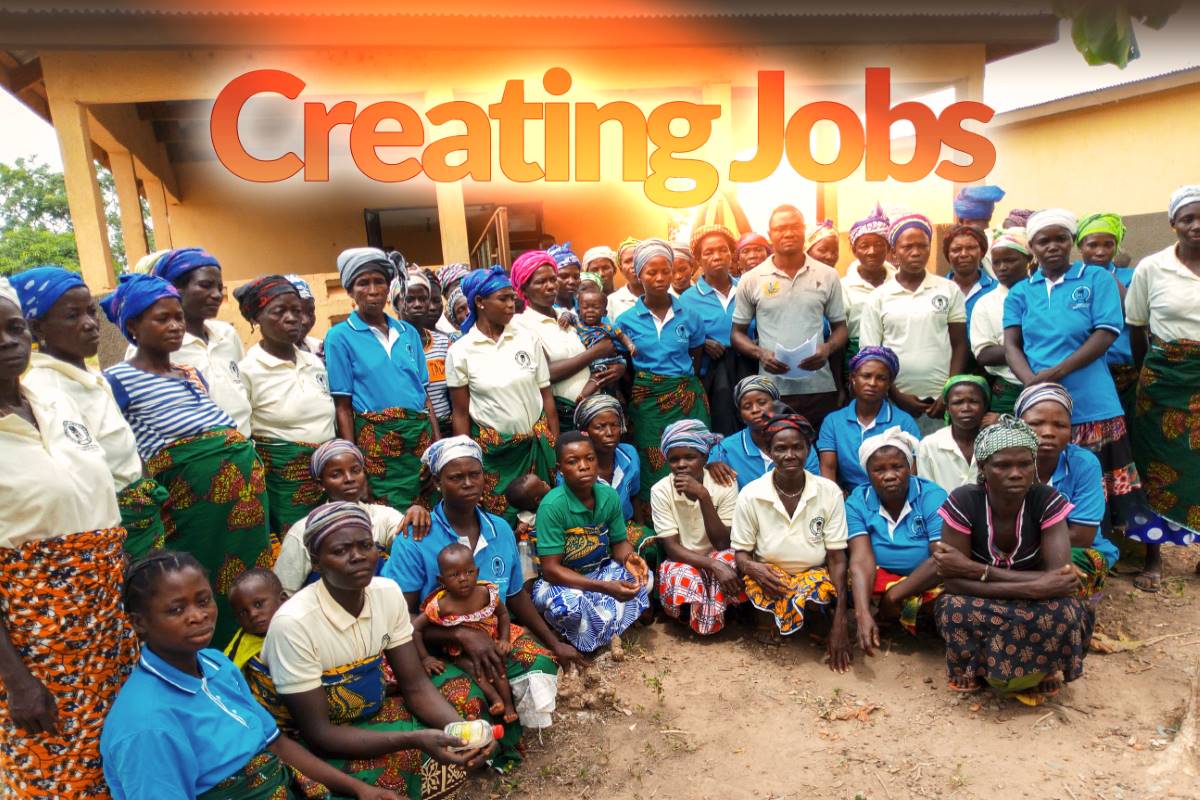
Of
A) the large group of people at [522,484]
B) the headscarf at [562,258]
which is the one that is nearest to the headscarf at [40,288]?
the large group of people at [522,484]

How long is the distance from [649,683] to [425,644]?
104 cm

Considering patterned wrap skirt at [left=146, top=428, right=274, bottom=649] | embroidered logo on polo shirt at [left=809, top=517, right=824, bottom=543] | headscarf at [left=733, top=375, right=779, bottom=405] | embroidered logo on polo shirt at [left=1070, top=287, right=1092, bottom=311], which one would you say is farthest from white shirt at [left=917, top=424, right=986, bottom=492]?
patterned wrap skirt at [left=146, top=428, right=274, bottom=649]

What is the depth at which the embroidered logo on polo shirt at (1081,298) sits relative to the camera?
4.20 metres

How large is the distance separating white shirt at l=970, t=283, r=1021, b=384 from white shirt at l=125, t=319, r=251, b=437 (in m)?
3.83

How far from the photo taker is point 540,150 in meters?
9.94

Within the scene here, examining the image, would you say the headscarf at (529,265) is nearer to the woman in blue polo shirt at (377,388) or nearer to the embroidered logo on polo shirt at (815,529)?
the woman in blue polo shirt at (377,388)

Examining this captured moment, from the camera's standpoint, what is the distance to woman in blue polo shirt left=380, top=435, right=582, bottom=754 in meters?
3.17

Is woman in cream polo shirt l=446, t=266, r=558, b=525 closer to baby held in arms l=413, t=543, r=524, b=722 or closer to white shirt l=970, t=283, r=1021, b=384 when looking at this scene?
baby held in arms l=413, t=543, r=524, b=722

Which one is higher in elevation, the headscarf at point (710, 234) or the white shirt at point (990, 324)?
the headscarf at point (710, 234)

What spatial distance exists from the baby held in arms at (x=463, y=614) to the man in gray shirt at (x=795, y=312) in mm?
2322

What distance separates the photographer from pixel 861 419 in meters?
4.29

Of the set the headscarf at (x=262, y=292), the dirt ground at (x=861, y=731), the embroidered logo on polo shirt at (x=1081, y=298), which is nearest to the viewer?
the dirt ground at (x=861, y=731)

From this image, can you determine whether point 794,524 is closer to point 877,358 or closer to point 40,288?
point 877,358

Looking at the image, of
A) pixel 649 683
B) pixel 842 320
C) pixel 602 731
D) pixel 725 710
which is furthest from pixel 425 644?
pixel 842 320
